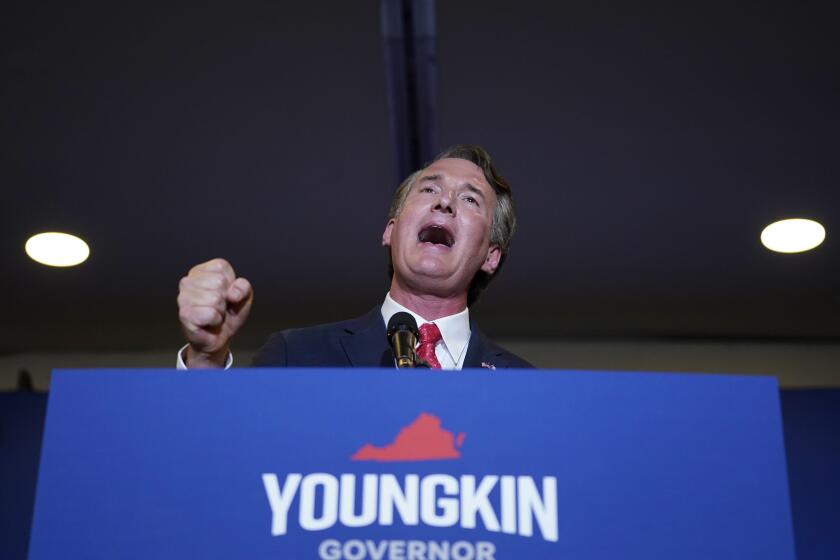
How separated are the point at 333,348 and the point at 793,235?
2.23 metres

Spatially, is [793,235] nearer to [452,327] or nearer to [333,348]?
[452,327]

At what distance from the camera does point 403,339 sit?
0.99 metres

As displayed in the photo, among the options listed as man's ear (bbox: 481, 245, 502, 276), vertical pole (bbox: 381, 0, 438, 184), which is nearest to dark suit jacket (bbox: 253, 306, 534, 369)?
man's ear (bbox: 481, 245, 502, 276)

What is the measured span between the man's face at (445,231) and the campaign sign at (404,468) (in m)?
0.90

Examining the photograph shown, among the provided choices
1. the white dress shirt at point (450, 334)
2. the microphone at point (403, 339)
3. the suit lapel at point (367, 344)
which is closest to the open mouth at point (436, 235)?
the white dress shirt at point (450, 334)

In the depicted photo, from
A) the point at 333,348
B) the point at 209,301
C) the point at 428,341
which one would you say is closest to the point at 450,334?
the point at 428,341

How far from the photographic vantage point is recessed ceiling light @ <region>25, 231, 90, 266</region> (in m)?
3.11

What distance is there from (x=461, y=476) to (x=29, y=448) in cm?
351

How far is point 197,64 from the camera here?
2232 millimetres

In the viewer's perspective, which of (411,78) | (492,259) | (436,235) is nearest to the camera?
(436,235)

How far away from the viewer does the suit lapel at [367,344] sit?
52.6 inches

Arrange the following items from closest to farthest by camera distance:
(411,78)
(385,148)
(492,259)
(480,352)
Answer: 1. (480,352)
2. (492,259)
3. (411,78)
4. (385,148)

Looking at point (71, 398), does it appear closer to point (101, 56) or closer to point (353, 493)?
point (353, 493)

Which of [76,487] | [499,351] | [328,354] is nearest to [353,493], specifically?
[76,487]
